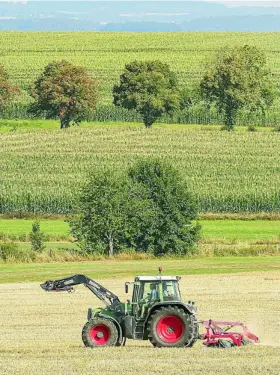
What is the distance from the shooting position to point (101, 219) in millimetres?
54344

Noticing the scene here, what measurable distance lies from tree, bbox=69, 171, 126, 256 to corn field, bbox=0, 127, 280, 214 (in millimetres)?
17876

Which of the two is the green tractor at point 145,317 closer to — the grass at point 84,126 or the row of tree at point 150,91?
the row of tree at point 150,91

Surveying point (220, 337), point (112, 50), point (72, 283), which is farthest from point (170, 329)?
point (112, 50)

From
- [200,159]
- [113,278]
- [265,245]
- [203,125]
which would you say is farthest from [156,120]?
[113,278]

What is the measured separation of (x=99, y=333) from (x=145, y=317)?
116 cm

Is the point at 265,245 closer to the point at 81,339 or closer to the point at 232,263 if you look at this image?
the point at 232,263

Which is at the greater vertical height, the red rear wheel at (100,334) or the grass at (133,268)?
the red rear wheel at (100,334)

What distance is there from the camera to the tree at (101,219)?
5425 cm

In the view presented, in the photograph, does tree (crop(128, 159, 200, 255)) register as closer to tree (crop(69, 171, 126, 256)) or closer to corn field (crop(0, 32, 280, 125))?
tree (crop(69, 171, 126, 256))

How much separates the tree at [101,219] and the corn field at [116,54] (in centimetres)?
7143

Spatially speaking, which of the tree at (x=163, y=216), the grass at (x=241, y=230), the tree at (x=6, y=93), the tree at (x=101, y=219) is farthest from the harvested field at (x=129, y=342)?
the tree at (x=6, y=93)

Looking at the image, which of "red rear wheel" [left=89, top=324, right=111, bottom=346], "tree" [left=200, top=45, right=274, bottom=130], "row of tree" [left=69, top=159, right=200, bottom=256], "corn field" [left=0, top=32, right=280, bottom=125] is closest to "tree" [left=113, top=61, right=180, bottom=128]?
"tree" [left=200, top=45, right=274, bottom=130]

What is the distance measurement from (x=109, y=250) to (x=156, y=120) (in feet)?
244

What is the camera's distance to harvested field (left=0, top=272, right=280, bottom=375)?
79.0ft
